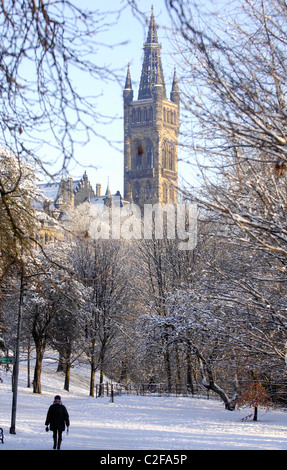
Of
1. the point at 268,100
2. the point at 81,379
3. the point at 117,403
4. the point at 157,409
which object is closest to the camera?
the point at 268,100

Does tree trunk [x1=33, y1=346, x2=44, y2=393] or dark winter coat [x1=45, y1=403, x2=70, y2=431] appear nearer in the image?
dark winter coat [x1=45, y1=403, x2=70, y2=431]

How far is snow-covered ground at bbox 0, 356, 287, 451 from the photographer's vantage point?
16938 millimetres

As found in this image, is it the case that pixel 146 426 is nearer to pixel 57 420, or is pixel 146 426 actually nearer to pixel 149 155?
pixel 57 420

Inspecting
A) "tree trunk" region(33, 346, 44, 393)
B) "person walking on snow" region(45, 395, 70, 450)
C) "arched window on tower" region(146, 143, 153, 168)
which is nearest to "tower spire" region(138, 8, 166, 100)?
"person walking on snow" region(45, 395, 70, 450)

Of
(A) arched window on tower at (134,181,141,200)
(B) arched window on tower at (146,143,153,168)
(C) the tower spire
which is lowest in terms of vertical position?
(C) the tower spire

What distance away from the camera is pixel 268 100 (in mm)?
8117

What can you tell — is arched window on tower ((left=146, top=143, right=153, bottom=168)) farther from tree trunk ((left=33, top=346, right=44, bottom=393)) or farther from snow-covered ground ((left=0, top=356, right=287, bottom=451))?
snow-covered ground ((left=0, top=356, right=287, bottom=451))

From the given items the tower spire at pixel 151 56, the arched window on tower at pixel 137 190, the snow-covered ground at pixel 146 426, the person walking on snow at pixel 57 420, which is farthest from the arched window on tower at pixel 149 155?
the person walking on snow at pixel 57 420

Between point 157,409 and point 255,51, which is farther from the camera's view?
point 157,409

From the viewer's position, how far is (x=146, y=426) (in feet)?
72.4

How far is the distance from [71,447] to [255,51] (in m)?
10.9

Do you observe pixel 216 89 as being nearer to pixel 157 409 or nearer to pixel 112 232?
pixel 157 409

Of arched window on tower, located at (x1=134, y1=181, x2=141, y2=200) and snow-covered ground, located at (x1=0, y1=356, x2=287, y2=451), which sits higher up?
arched window on tower, located at (x1=134, y1=181, x2=141, y2=200)
